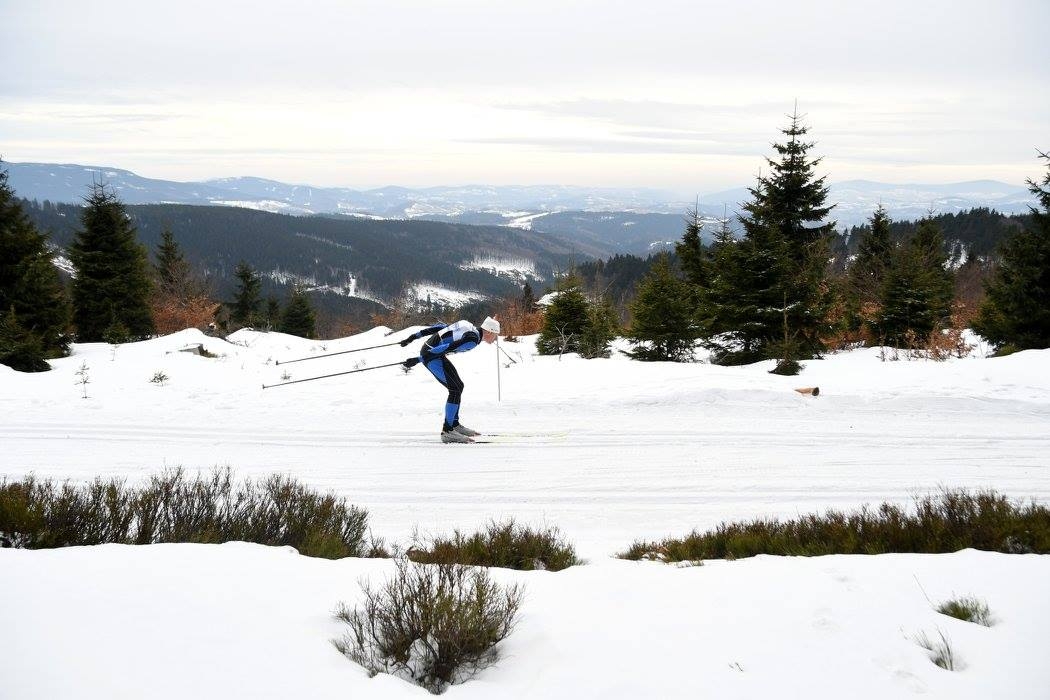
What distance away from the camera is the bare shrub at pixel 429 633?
9.52 ft

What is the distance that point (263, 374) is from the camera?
12.7 metres

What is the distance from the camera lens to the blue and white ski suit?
8.75 meters

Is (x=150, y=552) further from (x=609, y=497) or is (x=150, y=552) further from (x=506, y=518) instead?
(x=609, y=497)

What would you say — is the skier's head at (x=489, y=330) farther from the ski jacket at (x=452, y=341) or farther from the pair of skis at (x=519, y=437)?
the pair of skis at (x=519, y=437)

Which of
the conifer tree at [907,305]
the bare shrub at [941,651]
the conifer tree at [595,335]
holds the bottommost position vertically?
the bare shrub at [941,651]

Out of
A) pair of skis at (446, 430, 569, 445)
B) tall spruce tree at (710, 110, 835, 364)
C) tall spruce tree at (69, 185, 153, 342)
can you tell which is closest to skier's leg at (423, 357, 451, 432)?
pair of skis at (446, 430, 569, 445)

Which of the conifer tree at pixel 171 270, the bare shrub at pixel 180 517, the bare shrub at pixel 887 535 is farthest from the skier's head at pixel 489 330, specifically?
the conifer tree at pixel 171 270

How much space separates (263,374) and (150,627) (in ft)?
34.6

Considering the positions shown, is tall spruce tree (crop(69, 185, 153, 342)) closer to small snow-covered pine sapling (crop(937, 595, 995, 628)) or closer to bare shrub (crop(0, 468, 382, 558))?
bare shrub (crop(0, 468, 382, 558))

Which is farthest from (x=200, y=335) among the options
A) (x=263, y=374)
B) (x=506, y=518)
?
(x=506, y=518)

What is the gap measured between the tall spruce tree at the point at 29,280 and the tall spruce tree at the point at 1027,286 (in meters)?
28.3

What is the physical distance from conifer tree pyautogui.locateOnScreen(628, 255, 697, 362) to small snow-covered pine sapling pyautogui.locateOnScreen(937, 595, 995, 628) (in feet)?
46.1

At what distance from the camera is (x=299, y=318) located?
1677 inches

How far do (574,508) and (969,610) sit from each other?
384 centimetres
